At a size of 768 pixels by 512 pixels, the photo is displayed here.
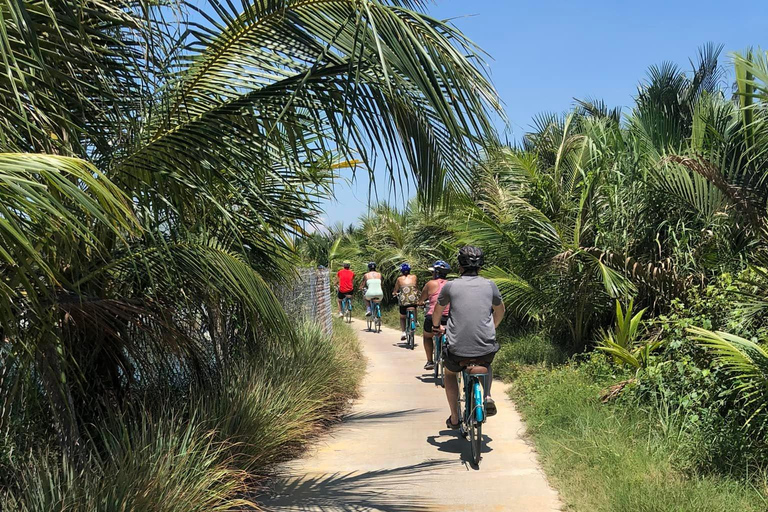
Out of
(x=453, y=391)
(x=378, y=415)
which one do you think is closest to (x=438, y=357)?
(x=378, y=415)

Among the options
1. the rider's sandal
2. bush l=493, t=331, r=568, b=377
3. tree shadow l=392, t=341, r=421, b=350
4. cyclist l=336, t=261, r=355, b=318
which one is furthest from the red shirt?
the rider's sandal

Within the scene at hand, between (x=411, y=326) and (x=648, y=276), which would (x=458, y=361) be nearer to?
(x=648, y=276)

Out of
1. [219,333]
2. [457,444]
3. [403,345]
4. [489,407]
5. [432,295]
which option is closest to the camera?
[489,407]

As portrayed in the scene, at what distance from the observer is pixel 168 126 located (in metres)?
4.72

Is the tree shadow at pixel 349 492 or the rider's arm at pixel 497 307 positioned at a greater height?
the rider's arm at pixel 497 307

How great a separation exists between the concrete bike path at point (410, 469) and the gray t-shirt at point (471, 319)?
0.98m

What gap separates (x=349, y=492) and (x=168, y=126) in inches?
117

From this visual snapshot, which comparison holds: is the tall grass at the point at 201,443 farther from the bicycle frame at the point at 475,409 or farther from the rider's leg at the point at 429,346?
the rider's leg at the point at 429,346

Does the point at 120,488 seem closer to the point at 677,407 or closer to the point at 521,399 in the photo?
the point at 677,407

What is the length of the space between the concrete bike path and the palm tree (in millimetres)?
1382

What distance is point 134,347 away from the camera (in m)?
5.11

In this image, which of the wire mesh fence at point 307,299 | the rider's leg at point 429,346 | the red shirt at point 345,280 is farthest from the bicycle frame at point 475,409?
the red shirt at point 345,280

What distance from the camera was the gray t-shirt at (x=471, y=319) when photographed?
6262 millimetres

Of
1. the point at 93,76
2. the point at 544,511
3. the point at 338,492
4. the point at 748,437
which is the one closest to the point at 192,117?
the point at 93,76
